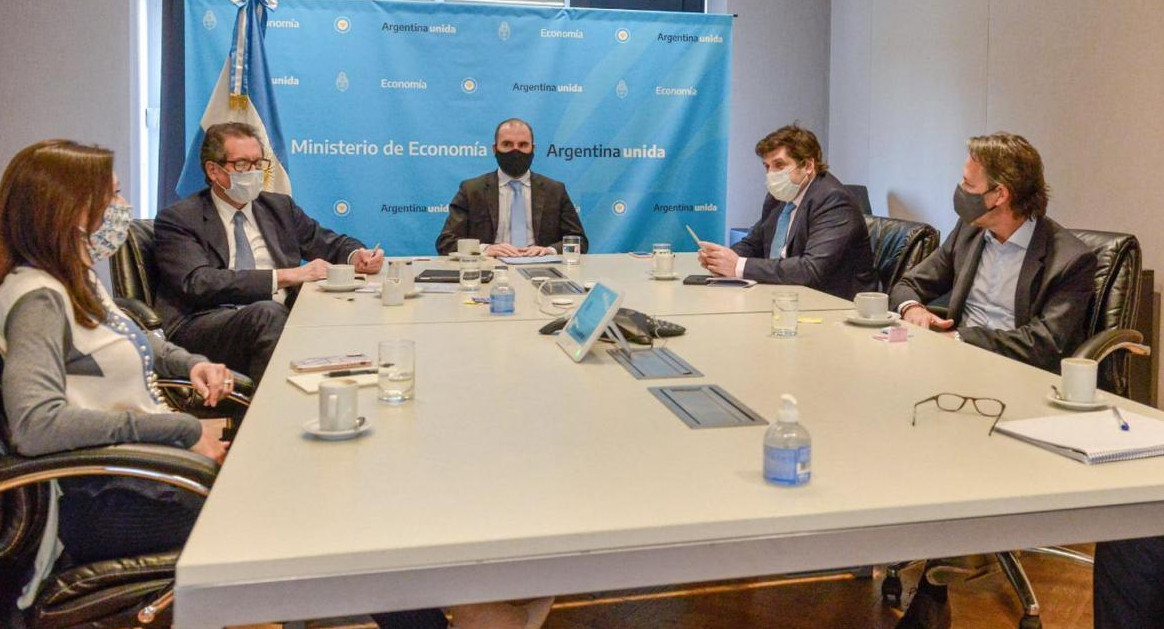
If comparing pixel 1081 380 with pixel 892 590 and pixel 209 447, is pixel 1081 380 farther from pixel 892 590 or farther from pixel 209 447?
pixel 209 447

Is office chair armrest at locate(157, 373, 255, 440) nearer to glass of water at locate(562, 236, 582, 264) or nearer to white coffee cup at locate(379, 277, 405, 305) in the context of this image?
white coffee cup at locate(379, 277, 405, 305)

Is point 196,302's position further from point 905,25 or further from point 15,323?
point 905,25

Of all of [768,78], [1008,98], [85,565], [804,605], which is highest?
[768,78]

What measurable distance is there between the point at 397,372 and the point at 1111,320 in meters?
2.14

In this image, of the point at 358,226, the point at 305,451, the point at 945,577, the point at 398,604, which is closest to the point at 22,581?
the point at 305,451

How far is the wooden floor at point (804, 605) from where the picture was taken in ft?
9.05

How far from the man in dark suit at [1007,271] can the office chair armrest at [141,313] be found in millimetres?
2390

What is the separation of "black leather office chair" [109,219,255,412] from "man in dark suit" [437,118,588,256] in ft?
5.60

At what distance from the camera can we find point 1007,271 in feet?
10.6

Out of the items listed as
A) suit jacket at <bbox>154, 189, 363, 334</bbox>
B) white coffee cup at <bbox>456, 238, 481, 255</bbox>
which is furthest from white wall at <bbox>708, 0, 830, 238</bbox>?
suit jacket at <bbox>154, 189, 363, 334</bbox>

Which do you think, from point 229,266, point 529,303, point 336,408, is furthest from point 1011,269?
point 229,266

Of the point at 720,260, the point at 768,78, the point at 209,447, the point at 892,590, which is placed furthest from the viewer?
the point at 768,78

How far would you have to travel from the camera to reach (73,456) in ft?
5.75

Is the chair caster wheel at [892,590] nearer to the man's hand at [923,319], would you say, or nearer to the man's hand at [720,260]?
the man's hand at [923,319]
